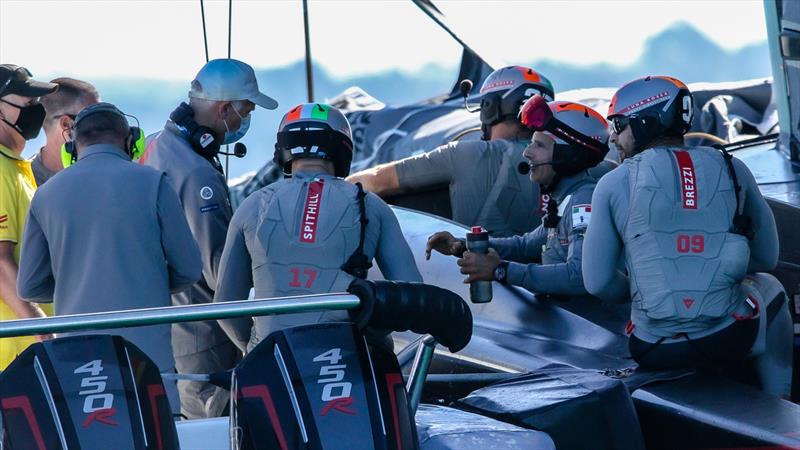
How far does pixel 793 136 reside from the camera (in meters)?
7.41

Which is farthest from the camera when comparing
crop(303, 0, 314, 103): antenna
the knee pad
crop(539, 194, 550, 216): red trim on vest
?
crop(303, 0, 314, 103): antenna

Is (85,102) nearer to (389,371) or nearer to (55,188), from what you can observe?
(55,188)

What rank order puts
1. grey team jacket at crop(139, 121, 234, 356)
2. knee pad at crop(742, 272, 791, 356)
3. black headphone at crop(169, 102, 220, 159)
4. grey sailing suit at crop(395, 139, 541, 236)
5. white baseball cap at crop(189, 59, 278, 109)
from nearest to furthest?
knee pad at crop(742, 272, 791, 356) → grey team jacket at crop(139, 121, 234, 356) → black headphone at crop(169, 102, 220, 159) → white baseball cap at crop(189, 59, 278, 109) → grey sailing suit at crop(395, 139, 541, 236)

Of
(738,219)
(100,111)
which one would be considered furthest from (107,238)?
(738,219)

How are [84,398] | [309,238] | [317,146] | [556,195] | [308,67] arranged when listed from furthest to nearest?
→ [308,67]
[556,195]
[317,146]
[309,238]
[84,398]

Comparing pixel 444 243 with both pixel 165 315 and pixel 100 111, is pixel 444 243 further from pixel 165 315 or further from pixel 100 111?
pixel 165 315

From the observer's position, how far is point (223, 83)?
5.35 m

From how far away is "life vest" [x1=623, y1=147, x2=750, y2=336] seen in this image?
162 inches

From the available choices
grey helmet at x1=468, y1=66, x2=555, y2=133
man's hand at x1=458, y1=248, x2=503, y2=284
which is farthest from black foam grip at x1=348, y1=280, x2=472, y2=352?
grey helmet at x1=468, y1=66, x2=555, y2=133

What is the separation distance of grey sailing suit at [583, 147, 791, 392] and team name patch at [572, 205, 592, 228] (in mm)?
514

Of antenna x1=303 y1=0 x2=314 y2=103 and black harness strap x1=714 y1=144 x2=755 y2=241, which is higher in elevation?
antenna x1=303 y1=0 x2=314 y2=103

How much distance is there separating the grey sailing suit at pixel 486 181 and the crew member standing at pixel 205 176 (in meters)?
0.88

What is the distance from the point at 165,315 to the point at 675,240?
189 cm

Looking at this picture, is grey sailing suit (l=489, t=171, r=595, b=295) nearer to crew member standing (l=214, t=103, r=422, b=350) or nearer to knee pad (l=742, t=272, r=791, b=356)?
knee pad (l=742, t=272, r=791, b=356)
